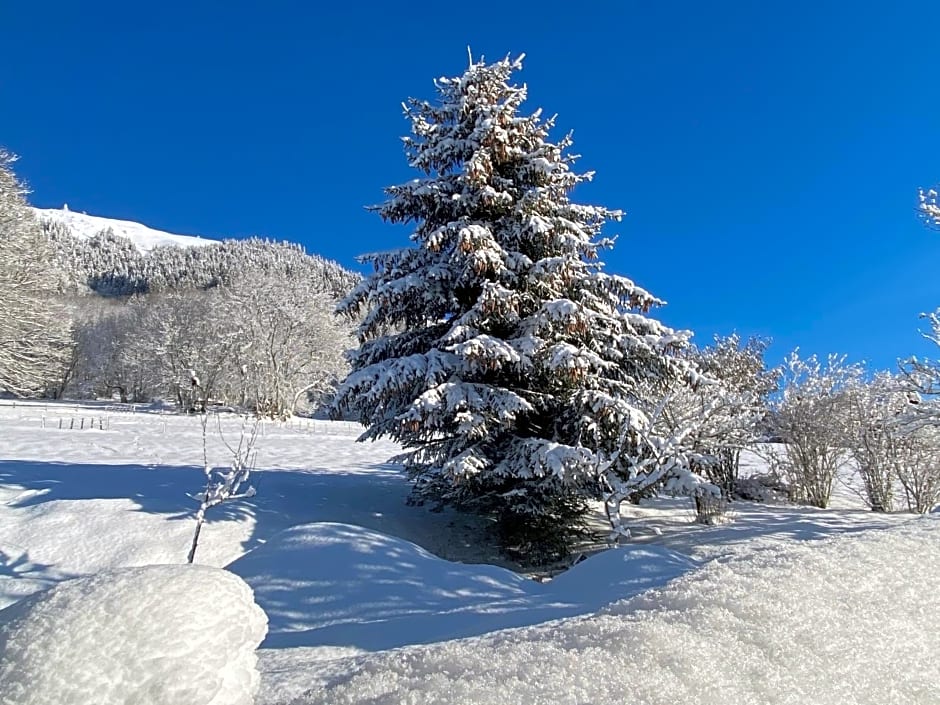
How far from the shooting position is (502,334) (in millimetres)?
9500

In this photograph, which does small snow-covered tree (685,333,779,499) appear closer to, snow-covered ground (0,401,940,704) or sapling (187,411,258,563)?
snow-covered ground (0,401,940,704)

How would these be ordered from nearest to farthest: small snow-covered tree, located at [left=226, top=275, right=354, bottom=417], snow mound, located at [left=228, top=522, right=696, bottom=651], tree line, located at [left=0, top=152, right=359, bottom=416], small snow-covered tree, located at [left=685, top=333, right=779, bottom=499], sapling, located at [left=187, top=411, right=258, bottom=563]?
snow mound, located at [left=228, top=522, right=696, bottom=651] < sapling, located at [left=187, top=411, right=258, bottom=563] < small snow-covered tree, located at [left=685, top=333, right=779, bottom=499] < tree line, located at [left=0, top=152, right=359, bottom=416] < small snow-covered tree, located at [left=226, top=275, right=354, bottom=417]

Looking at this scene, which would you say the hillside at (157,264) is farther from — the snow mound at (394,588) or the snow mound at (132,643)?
the snow mound at (132,643)

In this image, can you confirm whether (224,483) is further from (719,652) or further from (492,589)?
(719,652)

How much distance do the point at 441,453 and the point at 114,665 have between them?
7.65 m

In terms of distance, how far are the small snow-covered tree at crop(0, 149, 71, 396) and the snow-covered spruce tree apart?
14.6m

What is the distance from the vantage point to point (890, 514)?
12469mm

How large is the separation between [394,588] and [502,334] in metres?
5.32

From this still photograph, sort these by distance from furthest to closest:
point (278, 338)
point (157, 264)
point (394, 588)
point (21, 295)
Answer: point (157, 264)
point (278, 338)
point (21, 295)
point (394, 588)

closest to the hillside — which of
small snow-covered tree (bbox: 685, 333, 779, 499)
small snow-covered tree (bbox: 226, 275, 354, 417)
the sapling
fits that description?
small snow-covered tree (bbox: 226, 275, 354, 417)

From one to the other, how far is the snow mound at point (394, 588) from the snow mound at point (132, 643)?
1857 mm

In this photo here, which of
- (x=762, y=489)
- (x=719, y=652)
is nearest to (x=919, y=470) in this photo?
(x=762, y=489)

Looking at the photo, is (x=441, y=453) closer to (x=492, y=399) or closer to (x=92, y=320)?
(x=492, y=399)

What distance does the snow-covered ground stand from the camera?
1.34m
